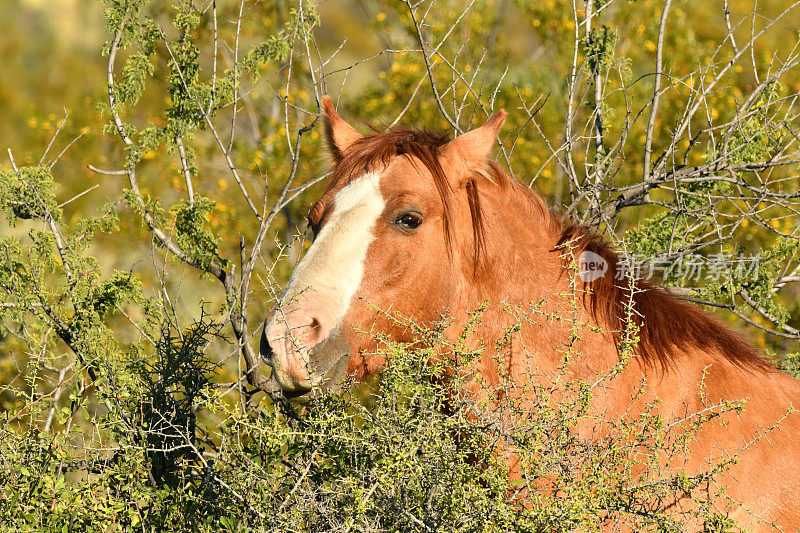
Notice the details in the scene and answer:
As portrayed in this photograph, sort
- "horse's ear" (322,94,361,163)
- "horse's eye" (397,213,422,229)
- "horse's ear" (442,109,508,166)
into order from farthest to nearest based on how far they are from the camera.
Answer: "horse's ear" (322,94,361,163) → "horse's ear" (442,109,508,166) → "horse's eye" (397,213,422,229)

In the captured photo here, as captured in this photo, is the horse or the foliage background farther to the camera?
the foliage background

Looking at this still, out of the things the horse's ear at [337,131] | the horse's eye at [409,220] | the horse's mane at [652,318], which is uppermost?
the horse's ear at [337,131]

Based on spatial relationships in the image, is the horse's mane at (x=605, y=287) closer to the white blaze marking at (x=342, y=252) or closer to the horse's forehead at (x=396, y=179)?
the horse's forehead at (x=396, y=179)

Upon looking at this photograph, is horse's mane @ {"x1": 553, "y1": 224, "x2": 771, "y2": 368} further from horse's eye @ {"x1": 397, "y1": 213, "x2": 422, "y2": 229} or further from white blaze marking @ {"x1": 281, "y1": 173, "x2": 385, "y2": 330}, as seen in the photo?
white blaze marking @ {"x1": 281, "y1": 173, "x2": 385, "y2": 330}

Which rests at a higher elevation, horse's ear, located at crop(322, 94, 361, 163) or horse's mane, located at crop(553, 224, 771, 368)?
horse's ear, located at crop(322, 94, 361, 163)

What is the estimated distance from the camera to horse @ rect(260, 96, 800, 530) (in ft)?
9.17

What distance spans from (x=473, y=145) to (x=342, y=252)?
0.75 meters

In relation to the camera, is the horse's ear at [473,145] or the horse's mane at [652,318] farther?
the horse's ear at [473,145]

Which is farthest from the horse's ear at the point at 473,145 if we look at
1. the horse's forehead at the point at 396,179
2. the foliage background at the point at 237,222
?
the foliage background at the point at 237,222

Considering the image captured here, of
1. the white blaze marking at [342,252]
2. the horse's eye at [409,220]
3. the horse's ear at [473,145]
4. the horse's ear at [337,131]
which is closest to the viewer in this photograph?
the white blaze marking at [342,252]

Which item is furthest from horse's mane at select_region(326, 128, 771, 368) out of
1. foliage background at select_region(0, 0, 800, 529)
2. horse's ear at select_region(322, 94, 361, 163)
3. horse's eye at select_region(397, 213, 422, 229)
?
foliage background at select_region(0, 0, 800, 529)

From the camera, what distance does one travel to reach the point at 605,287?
3.03m

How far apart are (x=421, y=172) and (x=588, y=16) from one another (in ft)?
6.05

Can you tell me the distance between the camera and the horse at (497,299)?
279 centimetres
